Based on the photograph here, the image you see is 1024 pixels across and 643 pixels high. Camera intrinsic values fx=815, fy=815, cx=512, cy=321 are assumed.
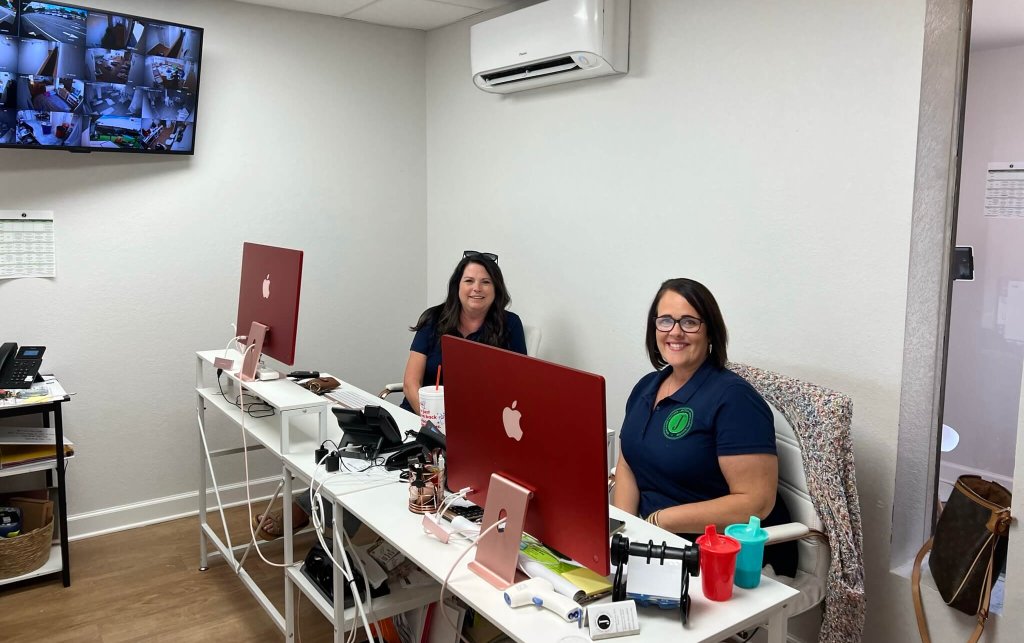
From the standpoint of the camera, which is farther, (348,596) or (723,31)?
(723,31)

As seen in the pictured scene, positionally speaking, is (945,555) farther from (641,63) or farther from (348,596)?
(641,63)

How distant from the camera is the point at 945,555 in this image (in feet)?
7.41

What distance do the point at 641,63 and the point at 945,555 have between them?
2.00 meters

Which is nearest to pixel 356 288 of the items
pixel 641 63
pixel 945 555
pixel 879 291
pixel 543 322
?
pixel 543 322

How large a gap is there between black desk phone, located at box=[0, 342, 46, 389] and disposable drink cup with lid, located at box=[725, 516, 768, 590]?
276 cm

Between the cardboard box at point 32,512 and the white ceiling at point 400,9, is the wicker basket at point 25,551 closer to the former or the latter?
the cardboard box at point 32,512

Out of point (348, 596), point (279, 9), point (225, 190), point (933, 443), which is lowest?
point (348, 596)

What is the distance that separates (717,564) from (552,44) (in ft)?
7.47

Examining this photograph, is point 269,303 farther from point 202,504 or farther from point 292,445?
point 202,504

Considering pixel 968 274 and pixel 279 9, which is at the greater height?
pixel 279 9

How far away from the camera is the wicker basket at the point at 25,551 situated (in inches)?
120

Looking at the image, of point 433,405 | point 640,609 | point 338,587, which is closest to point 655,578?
point 640,609

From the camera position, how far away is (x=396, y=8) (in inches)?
150

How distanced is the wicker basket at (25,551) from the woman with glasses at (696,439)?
89.5 inches
